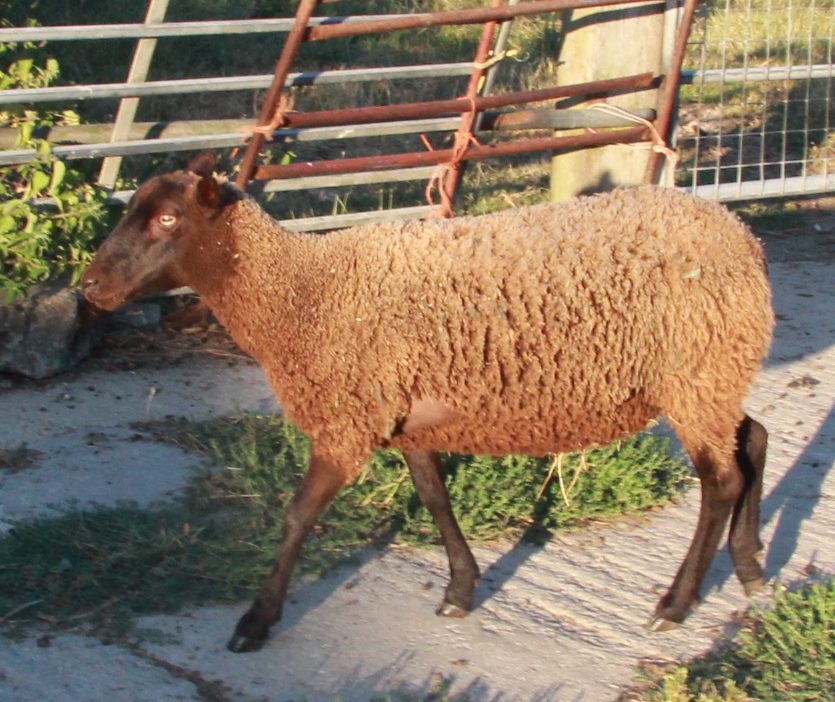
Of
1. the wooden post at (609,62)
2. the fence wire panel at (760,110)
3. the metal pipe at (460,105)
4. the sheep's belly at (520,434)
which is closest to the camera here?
the sheep's belly at (520,434)

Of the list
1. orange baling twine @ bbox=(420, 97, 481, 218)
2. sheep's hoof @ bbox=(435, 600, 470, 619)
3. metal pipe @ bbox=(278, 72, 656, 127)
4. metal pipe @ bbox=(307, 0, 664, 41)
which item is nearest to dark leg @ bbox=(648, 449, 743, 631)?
sheep's hoof @ bbox=(435, 600, 470, 619)

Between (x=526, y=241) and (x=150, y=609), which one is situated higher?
(x=526, y=241)

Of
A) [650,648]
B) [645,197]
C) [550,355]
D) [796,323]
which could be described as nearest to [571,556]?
[650,648]

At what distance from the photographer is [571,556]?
16.4 feet

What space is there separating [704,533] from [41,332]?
346cm

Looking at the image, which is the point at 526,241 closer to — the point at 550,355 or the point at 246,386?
the point at 550,355

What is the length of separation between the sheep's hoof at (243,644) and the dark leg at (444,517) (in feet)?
2.43

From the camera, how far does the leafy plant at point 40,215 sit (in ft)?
20.3

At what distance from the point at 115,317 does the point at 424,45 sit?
6.61m

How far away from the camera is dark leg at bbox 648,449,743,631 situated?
14.6 ft

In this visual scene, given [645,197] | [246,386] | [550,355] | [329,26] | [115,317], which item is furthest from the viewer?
[115,317]

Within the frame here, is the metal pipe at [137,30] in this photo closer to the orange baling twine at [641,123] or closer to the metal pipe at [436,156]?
the metal pipe at [436,156]

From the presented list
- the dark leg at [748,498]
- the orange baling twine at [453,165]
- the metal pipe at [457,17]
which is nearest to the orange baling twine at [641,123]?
the metal pipe at [457,17]

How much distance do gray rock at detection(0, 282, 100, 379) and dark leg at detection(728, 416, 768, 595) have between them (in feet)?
11.1
